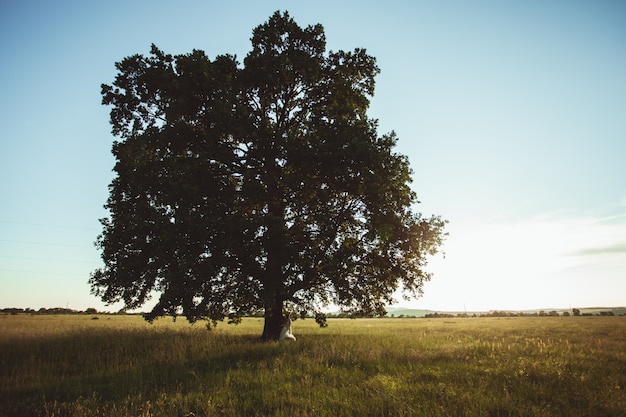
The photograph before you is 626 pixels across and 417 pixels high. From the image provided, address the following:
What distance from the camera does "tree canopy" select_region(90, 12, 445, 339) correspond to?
504 inches

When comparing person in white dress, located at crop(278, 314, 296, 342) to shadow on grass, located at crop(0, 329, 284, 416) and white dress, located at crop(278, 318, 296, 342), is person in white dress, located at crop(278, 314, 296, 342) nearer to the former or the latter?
white dress, located at crop(278, 318, 296, 342)

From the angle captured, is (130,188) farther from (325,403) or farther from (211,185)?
(325,403)

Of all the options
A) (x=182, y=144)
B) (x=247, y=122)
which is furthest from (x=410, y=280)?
(x=182, y=144)

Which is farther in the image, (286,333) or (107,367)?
(286,333)

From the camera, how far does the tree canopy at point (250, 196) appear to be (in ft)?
42.0

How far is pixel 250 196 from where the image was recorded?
13.9 m

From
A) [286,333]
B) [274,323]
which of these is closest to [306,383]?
[286,333]

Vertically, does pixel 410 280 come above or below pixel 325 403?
above

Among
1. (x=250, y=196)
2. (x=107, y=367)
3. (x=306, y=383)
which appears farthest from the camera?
(x=250, y=196)

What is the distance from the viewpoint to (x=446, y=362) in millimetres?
9945

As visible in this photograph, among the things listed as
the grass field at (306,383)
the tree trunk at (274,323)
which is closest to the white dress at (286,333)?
the tree trunk at (274,323)

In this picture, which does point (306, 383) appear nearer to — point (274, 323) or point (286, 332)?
point (286, 332)

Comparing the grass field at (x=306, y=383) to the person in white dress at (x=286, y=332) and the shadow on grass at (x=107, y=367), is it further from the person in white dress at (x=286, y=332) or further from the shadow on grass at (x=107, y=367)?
the person in white dress at (x=286, y=332)

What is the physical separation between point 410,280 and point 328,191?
6.10 m
